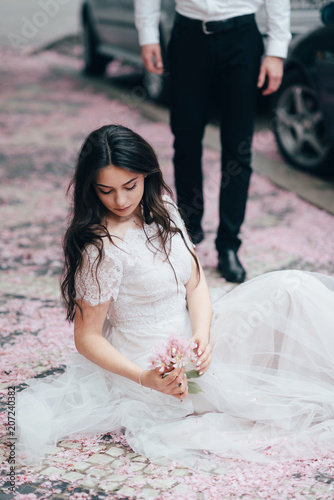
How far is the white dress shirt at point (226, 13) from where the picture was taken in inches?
131

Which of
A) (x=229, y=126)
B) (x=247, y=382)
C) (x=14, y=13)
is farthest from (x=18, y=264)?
(x=14, y=13)

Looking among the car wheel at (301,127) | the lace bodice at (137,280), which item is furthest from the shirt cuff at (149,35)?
the car wheel at (301,127)

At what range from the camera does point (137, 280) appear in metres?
2.32

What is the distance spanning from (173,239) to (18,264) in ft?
6.31

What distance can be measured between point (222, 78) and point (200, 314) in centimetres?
162

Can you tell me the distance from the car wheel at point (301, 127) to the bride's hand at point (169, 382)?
3.42 metres

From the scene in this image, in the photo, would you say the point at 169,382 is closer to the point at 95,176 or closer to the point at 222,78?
the point at 95,176

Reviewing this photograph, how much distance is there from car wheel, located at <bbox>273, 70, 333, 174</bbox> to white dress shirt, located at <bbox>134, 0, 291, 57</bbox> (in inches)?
63.9

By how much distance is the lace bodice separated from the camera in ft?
7.34

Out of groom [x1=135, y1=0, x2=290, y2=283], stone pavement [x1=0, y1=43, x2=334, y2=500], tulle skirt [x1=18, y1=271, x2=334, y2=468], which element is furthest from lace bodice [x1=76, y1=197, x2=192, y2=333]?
groom [x1=135, y1=0, x2=290, y2=283]

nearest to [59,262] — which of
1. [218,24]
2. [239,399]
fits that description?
[218,24]

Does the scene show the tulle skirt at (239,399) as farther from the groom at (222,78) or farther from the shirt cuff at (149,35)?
the shirt cuff at (149,35)

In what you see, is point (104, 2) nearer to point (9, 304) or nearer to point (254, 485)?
point (9, 304)

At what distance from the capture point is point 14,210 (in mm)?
5066
